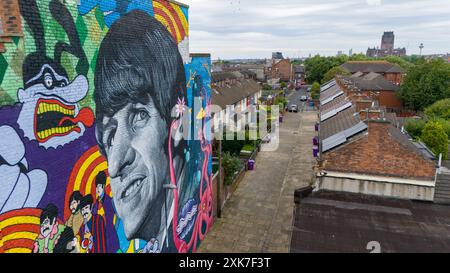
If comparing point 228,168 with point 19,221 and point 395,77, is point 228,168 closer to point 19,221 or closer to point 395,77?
point 19,221

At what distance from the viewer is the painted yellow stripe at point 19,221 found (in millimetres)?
4826

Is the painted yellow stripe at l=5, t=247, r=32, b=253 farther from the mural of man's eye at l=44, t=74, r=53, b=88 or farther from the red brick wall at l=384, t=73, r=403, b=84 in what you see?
the red brick wall at l=384, t=73, r=403, b=84

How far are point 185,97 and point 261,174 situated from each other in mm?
14223

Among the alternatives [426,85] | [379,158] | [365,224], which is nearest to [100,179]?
[365,224]

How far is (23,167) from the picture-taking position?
5137 millimetres

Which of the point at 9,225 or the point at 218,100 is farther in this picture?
the point at 218,100

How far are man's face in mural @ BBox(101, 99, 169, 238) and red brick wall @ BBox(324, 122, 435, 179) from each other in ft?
26.8

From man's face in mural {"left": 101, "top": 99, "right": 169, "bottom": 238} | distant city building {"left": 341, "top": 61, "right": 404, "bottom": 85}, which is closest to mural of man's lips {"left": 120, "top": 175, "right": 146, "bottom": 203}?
man's face in mural {"left": 101, "top": 99, "right": 169, "bottom": 238}
